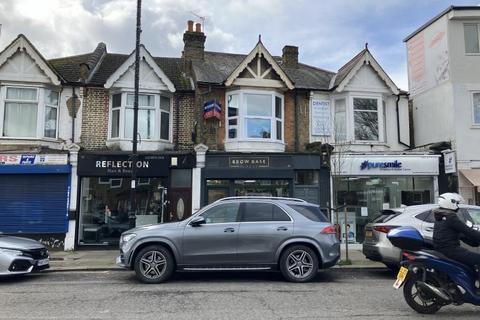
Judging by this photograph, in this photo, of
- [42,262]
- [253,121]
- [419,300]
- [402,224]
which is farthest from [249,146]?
[419,300]

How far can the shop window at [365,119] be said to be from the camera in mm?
17703

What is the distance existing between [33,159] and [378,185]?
1239 cm

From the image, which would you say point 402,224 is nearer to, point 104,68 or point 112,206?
point 112,206

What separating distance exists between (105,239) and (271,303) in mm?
10347

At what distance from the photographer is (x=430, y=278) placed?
6605mm

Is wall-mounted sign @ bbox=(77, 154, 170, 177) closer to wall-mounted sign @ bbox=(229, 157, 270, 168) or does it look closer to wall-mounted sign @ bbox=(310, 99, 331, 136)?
wall-mounted sign @ bbox=(229, 157, 270, 168)

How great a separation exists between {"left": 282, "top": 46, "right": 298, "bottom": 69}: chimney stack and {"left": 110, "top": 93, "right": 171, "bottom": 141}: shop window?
622 cm

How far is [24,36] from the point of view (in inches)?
639

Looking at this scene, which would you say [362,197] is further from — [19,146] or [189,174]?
[19,146]

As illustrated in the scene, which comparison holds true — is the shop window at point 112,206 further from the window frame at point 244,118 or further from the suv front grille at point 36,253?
the suv front grille at point 36,253

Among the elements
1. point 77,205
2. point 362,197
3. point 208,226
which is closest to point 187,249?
point 208,226

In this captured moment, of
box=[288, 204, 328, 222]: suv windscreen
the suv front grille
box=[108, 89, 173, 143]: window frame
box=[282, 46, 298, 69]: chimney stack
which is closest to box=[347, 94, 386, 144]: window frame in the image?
box=[282, 46, 298, 69]: chimney stack

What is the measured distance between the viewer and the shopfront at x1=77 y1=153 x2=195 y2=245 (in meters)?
16.1

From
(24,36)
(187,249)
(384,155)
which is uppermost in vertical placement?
(24,36)
